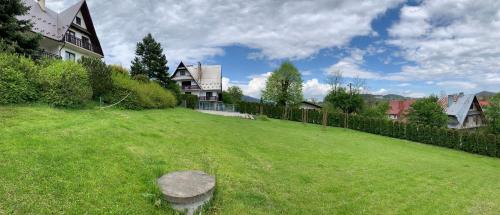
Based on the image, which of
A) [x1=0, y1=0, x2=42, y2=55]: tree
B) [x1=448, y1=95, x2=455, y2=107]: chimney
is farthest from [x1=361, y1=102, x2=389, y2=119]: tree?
[x1=0, y1=0, x2=42, y2=55]: tree

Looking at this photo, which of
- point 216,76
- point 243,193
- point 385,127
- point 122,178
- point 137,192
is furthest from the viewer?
point 216,76

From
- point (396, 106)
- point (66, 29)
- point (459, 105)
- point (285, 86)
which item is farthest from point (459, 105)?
point (66, 29)

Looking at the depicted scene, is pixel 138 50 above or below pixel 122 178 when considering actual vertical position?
above

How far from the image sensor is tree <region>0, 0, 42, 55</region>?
19919 millimetres

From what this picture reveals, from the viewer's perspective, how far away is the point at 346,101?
60875mm

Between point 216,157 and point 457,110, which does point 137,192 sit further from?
point 457,110

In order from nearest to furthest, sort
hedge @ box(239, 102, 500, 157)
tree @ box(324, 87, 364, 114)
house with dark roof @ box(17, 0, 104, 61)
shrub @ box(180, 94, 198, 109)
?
house with dark roof @ box(17, 0, 104, 61) → hedge @ box(239, 102, 500, 157) → shrub @ box(180, 94, 198, 109) → tree @ box(324, 87, 364, 114)

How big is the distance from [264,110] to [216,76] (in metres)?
27.0

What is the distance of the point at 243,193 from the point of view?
821cm

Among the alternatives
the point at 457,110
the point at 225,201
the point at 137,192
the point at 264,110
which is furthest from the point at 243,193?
the point at 457,110

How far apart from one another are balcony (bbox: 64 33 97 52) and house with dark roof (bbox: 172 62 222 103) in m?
34.4

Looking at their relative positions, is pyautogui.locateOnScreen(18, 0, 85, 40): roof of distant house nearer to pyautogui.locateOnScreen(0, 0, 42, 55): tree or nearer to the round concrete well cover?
pyautogui.locateOnScreen(0, 0, 42, 55): tree

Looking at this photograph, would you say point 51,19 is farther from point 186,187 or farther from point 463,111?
point 463,111

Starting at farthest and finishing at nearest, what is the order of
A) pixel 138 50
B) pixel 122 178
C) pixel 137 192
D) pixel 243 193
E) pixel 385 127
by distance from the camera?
1. pixel 138 50
2. pixel 385 127
3. pixel 243 193
4. pixel 122 178
5. pixel 137 192
